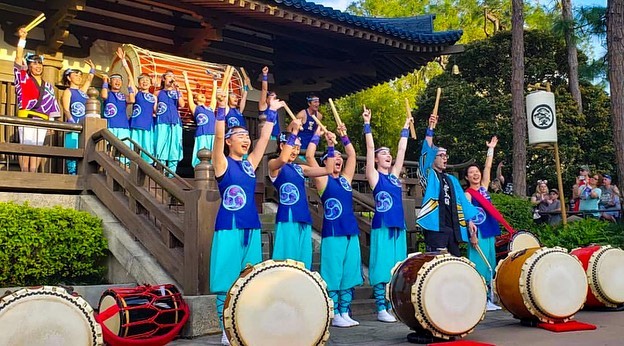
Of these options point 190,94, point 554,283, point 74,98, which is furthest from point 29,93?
point 554,283

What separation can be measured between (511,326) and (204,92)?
6212 millimetres

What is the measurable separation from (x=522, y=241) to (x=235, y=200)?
4.18 meters

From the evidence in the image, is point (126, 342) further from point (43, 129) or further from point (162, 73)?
point (162, 73)

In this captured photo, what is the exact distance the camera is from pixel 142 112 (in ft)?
30.2

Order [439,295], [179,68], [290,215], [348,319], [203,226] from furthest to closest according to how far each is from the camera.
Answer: [179,68]
[348,319]
[290,215]
[203,226]
[439,295]

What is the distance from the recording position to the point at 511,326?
6258mm

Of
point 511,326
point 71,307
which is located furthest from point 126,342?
point 511,326

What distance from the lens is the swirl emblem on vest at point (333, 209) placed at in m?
6.57

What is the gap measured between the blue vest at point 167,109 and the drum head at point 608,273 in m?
5.80

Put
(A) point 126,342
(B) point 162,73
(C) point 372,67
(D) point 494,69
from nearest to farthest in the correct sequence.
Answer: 1. (A) point 126,342
2. (B) point 162,73
3. (C) point 372,67
4. (D) point 494,69

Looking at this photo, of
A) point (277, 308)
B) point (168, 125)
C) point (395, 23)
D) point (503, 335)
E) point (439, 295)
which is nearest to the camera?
point (277, 308)

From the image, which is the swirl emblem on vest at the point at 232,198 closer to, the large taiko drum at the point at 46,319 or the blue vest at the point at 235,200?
the blue vest at the point at 235,200

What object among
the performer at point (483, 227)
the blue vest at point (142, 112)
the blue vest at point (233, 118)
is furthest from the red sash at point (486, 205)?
the blue vest at point (142, 112)

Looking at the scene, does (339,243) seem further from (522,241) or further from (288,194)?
(522,241)
